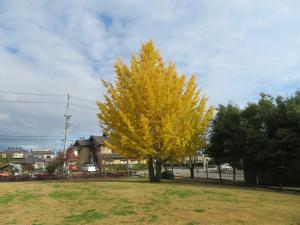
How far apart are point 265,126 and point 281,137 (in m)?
2.38

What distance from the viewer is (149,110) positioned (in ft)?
74.4

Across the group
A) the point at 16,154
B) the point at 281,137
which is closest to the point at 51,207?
the point at 281,137

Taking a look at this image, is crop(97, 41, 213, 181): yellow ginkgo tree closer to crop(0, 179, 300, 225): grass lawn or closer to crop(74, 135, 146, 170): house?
crop(0, 179, 300, 225): grass lawn

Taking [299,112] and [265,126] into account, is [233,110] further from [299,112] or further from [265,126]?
[299,112]

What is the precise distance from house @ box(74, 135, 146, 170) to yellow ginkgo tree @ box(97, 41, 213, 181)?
1797 inches

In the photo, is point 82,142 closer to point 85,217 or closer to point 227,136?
point 227,136

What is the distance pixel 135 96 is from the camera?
75.9 ft

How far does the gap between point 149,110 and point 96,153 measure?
54.9m

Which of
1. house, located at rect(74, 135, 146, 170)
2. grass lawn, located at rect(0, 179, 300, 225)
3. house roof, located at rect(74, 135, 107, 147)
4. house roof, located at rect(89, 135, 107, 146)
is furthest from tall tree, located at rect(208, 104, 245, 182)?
house roof, located at rect(89, 135, 107, 146)

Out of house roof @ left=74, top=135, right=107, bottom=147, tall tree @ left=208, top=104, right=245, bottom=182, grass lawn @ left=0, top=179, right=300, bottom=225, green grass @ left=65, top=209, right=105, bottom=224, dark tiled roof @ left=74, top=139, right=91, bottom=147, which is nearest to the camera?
green grass @ left=65, top=209, right=105, bottom=224

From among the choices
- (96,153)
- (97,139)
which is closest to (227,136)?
(96,153)

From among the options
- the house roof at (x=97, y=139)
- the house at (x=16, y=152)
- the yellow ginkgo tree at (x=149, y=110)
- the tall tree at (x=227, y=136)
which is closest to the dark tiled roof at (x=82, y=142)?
the house roof at (x=97, y=139)

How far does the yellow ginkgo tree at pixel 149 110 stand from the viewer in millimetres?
22406

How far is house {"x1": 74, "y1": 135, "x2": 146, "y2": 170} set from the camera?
72.4 metres
